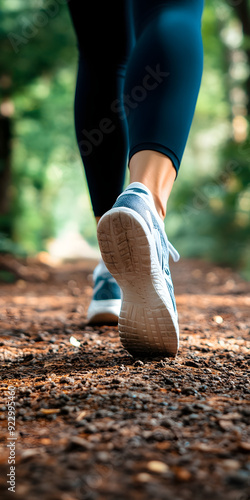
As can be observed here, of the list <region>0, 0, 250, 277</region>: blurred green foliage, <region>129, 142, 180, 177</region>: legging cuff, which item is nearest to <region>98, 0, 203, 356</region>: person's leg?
<region>129, 142, 180, 177</region>: legging cuff

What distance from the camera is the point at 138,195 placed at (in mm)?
1074

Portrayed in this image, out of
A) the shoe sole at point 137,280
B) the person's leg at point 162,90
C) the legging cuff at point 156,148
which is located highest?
→ the person's leg at point 162,90

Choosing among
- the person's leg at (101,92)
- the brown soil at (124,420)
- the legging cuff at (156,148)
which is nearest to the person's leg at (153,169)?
the legging cuff at (156,148)

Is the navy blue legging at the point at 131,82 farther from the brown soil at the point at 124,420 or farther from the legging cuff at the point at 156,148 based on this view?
the brown soil at the point at 124,420

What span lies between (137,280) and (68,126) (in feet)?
23.3

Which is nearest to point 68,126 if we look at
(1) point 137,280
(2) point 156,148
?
(2) point 156,148

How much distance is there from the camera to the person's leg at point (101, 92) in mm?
1507

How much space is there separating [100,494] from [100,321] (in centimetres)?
125

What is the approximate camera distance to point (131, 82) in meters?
1.21

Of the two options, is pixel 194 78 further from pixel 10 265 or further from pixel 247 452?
pixel 10 265

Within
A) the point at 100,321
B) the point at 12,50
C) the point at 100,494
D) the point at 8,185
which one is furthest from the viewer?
the point at 8,185

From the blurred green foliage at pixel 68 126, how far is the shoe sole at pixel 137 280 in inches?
151

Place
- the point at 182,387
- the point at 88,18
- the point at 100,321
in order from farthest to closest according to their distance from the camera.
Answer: the point at 100,321 < the point at 88,18 < the point at 182,387

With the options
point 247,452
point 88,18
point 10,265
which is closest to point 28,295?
point 10,265
